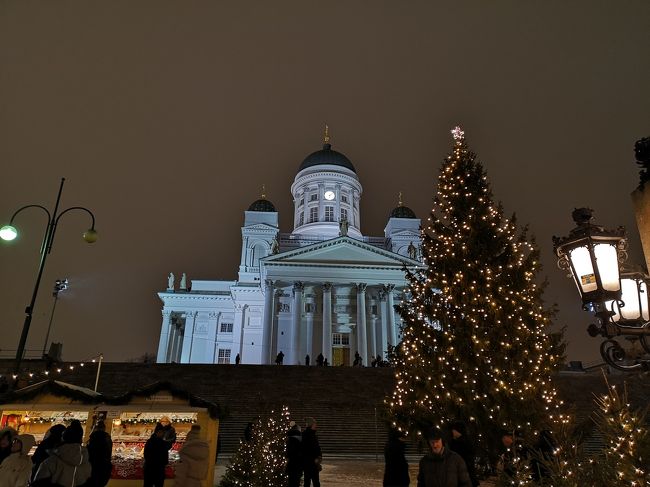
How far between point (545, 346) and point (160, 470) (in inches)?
326

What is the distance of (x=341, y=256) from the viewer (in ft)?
129

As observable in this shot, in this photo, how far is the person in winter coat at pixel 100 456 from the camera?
24.7 ft

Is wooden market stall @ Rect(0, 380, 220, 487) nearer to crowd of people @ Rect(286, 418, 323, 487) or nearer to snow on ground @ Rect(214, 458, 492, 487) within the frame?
snow on ground @ Rect(214, 458, 492, 487)

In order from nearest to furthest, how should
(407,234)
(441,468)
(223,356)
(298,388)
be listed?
(441,468) → (298,388) → (223,356) → (407,234)

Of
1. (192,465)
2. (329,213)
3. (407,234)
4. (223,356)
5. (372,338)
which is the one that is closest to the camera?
(192,465)

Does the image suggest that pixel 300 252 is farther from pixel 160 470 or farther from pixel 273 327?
pixel 160 470

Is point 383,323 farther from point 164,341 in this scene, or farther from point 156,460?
point 156,460

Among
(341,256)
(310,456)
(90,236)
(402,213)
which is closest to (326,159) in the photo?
(402,213)

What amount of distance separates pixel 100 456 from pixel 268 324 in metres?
30.3

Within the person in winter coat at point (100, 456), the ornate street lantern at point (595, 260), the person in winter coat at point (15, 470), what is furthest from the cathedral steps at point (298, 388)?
the ornate street lantern at point (595, 260)

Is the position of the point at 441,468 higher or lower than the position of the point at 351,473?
higher

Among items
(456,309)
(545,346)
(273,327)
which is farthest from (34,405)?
(273,327)

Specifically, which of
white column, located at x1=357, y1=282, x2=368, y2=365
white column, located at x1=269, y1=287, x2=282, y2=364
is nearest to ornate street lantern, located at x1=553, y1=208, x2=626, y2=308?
white column, located at x1=357, y1=282, x2=368, y2=365

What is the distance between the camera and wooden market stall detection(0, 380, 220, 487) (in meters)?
10.1
